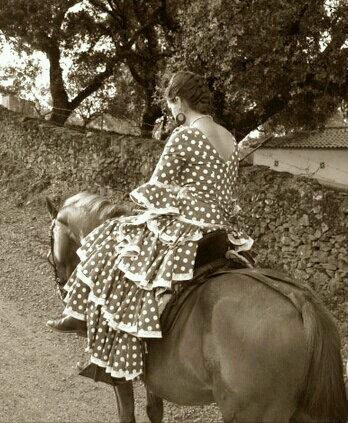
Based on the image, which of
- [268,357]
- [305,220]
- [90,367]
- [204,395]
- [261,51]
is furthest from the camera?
[261,51]

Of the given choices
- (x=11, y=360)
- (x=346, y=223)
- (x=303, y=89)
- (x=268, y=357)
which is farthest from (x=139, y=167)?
(x=268, y=357)

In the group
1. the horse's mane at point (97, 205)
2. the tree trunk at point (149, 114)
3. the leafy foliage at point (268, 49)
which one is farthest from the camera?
the tree trunk at point (149, 114)

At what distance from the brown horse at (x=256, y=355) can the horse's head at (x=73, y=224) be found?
1368mm

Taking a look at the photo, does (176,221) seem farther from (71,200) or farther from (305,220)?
(305,220)

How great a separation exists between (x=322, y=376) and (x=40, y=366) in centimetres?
385

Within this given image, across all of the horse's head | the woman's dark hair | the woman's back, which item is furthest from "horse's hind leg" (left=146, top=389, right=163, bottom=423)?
the woman's dark hair

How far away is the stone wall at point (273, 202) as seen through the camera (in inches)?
283

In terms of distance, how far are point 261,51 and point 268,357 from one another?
26.6ft

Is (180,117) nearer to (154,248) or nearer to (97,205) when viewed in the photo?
(154,248)

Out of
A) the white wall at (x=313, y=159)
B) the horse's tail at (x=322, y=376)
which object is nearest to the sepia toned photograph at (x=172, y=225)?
the horse's tail at (x=322, y=376)

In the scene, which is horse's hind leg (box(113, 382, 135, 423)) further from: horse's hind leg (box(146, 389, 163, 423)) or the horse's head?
the horse's head

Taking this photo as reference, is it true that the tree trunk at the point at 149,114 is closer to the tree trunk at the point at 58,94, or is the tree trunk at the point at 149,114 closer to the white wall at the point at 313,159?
the tree trunk at the point at 58,94

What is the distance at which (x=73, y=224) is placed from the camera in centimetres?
438

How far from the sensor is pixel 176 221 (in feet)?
11.0
